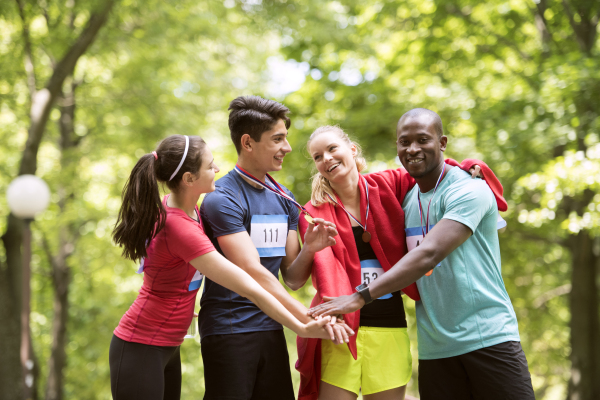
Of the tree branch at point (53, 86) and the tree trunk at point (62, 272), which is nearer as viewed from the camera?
the tree branch at point (53, 86)

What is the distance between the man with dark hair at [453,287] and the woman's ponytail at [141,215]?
0.97 m

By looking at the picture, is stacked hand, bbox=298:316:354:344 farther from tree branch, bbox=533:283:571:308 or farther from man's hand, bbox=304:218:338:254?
tree branch, bbox=533:283:571:308

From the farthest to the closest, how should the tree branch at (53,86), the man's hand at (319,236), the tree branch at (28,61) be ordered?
the tree branch at (28,61) < the tree branch at (53,86) < the man's hand at (319,236)

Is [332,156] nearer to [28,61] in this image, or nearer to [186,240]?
[186,240]

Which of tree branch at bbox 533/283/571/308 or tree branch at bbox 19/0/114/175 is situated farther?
tree branch at bbox 533/283/571/308

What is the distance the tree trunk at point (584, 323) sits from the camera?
8742mm

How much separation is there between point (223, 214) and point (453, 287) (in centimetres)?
127

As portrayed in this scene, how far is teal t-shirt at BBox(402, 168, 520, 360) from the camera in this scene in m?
2.61

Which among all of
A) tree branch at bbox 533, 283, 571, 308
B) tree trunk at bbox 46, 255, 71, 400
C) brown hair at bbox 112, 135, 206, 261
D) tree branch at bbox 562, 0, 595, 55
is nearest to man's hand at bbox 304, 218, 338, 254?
brown hair at bbox 112, 135, 206, 261

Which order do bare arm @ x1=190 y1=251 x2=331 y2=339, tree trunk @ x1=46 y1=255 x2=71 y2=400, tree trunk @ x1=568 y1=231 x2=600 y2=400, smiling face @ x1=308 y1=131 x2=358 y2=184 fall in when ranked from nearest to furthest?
bare arm @ x1=190 y1=251 x2=331 y2=339 → smiling face @ x1=308 y1=131 x2=358 y2=184 → tree trunk @ x1=568 y1=231 x2=600 y2=400 → tree trunk @ x1=46 y1=255 x2=71 y2=400

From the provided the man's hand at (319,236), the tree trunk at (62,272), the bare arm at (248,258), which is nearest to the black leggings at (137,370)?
the bare arm at (248,258)

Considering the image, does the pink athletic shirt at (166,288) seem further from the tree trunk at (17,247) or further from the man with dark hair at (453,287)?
the tree trunk at (17,247)

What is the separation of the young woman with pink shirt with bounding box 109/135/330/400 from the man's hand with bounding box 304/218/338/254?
1.35 feet

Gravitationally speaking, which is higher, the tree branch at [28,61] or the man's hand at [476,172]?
the tree branch at [28,61]
